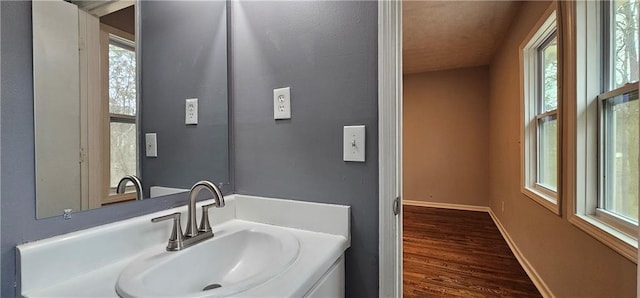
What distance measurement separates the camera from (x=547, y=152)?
85.4 inches

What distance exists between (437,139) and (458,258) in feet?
8.18

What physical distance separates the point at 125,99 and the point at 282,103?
53 centimetres

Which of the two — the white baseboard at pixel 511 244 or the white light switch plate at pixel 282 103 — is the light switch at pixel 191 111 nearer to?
the white light switch plate at pixel 282 103

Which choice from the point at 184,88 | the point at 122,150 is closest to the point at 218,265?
the point at 122,150

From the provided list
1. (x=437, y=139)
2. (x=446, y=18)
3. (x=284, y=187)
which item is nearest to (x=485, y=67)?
(x=437, y=139)

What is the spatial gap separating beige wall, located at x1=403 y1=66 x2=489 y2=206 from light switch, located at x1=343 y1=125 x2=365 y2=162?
403 centimetres

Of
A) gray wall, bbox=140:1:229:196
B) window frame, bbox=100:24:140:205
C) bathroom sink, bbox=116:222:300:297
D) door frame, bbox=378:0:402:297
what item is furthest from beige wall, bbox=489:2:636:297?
window frame, bbox=100:24:140:205

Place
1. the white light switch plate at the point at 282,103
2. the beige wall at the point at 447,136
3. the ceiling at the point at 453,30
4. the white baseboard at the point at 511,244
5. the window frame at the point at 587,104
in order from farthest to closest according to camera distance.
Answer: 1. the beige wall at the point at 447,136
2. the ceiling at the point at 453,30
3. the white baseboard at the point at 511,244
4. the window frame at the point at 587,104
5. the white light switch plate at the point at 282,103

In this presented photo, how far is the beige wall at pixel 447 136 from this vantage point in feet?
13.8

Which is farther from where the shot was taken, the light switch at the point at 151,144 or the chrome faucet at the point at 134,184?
the light switch at the point at 151,144

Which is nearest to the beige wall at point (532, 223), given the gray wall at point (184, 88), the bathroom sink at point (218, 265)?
the bathroom sink at point (218, 265)

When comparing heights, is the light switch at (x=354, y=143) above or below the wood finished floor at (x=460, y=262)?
above

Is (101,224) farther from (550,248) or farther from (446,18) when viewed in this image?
(446,18)

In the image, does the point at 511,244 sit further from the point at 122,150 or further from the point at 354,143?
the point at 122,150
